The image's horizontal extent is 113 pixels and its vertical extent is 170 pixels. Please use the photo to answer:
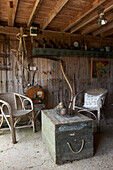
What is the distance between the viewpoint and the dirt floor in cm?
189

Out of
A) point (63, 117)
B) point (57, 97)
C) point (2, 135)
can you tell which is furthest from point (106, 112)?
point (2, 135)

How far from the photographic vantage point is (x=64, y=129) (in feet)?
6.44

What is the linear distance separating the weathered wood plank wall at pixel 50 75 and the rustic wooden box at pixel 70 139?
70.6 inches

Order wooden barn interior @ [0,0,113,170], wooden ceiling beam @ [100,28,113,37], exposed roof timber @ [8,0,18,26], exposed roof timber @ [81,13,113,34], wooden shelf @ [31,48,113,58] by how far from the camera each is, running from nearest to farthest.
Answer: exposed roof timber @ [8,0,18,26] → wooden barn interior @ [0,0,113,170] → exposed roof timber @ [81,13,113,34] → wooden shelf @ [31,48,113,58] → wooden ceiling beam @ [100,28,113,37]

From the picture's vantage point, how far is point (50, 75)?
386cm

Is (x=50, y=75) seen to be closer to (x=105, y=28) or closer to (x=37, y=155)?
(x=105, y=28)

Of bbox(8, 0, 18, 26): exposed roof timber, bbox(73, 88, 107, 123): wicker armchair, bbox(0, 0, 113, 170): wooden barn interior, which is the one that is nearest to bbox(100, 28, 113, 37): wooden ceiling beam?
bbox(0, 0, 113, 170): wooden barn interior

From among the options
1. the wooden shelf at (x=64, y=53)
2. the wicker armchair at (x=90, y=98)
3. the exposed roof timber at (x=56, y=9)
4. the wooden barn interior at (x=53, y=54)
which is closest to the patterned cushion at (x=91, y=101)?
the wicker armchair at (x=90, y=98)

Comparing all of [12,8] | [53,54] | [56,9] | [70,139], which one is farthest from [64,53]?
[70,139]

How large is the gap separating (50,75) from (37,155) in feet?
7.03

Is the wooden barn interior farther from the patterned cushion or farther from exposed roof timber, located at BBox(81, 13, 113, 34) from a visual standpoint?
the patterned cushion

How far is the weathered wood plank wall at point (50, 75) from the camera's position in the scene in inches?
137

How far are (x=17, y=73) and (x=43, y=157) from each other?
2125mm

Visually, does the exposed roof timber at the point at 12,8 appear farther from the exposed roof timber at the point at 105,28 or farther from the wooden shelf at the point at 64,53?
the exposed roof timber at the point at 105,28
